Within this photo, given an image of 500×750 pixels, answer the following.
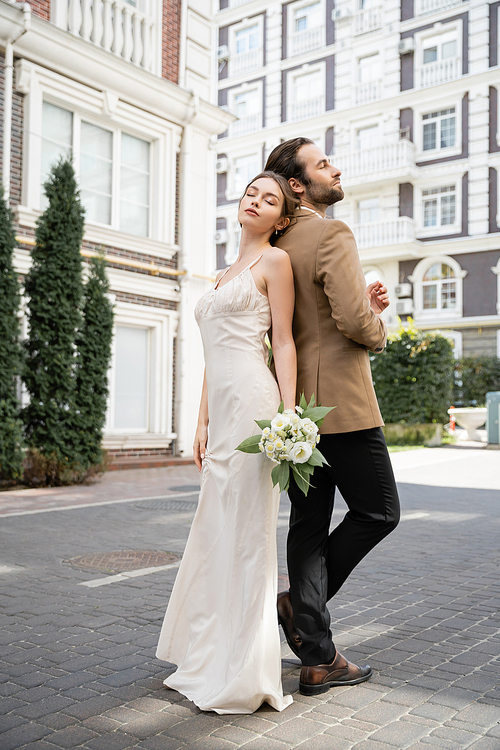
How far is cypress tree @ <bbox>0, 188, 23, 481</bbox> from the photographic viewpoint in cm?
958

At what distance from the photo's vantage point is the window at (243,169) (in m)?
39.0

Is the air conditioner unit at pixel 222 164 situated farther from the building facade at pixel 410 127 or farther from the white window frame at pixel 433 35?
the white window frame at pixel 433 35

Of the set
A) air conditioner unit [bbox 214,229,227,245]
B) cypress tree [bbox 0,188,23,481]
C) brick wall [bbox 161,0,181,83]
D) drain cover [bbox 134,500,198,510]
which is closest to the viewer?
drain cover [bbox 134,500,198,510]

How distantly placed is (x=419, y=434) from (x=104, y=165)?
11.4 m

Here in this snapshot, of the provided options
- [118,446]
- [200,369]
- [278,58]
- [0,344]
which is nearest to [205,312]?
[0,344]

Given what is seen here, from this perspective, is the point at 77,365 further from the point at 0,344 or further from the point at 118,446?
the point at 118,446

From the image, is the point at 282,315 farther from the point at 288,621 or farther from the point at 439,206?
the point at 439,206

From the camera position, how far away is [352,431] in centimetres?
291

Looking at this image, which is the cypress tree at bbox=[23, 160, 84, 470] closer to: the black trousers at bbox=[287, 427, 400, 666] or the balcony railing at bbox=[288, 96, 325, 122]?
the black trousers at bbox=[287, 427, 400, 666]

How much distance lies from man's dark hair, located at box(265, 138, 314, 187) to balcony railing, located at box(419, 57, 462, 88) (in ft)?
106

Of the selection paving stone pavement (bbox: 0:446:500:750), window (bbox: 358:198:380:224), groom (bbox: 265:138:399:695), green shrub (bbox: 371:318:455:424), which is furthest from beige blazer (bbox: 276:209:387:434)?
window (bbox: 358:198:380:224)

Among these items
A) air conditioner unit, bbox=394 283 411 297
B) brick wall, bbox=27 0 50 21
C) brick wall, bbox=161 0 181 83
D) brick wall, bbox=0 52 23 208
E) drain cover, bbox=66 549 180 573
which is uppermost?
brick wall, bbox=161 0 181 83

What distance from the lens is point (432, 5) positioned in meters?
32.6

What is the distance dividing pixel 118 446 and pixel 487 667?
412 inches
